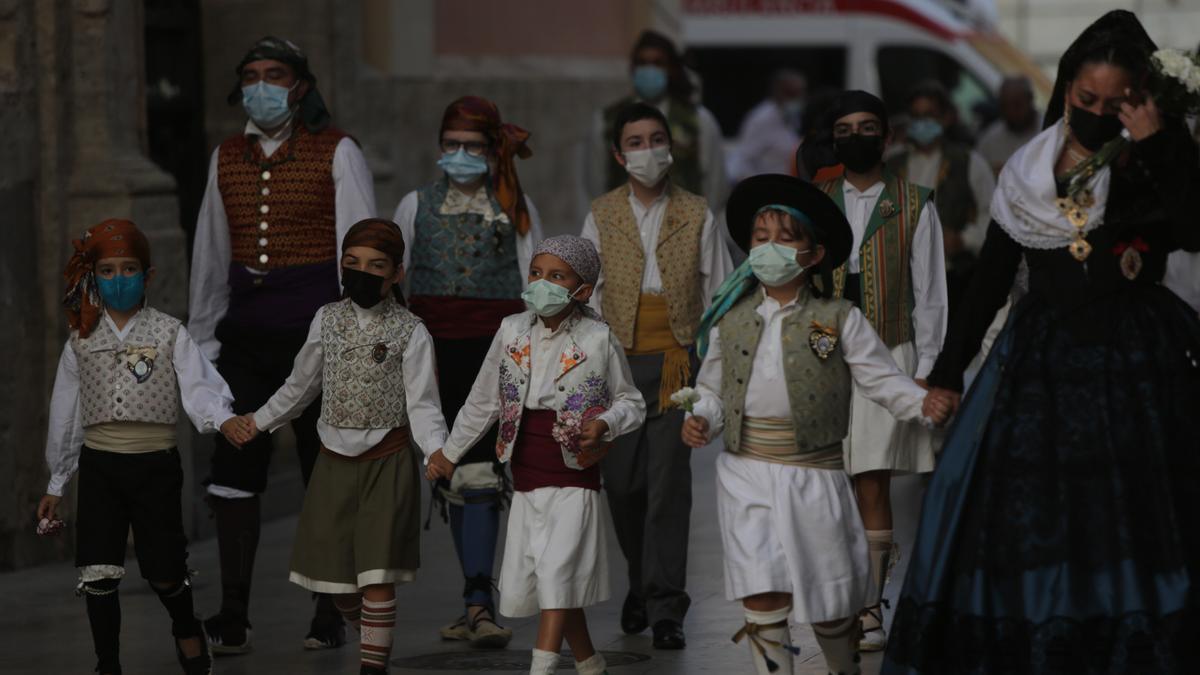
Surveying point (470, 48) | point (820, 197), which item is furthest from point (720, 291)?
point (470, 48)

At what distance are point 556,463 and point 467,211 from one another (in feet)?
5.16

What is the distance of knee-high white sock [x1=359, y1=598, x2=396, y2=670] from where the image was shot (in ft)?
24.9

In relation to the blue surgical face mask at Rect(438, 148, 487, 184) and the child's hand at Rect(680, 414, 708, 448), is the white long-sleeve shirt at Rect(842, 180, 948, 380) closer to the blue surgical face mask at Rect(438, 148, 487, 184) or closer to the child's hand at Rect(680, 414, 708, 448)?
the blue surgical face mask at Rect(438, 148, 487, 184)

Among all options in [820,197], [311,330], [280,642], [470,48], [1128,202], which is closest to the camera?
[1128,202]

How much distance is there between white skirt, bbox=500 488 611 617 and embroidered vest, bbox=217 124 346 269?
5.21 feet

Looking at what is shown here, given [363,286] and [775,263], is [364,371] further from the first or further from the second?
[775,263]

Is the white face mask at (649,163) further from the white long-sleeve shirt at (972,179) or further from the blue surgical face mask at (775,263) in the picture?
the white long-sleeve shirt at (972,179)

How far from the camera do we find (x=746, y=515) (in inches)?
275

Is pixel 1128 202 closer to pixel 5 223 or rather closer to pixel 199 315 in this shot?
pixel 199 315

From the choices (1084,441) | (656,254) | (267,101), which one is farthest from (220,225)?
(1084,441)

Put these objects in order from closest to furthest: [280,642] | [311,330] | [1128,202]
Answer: [1128,202] < [311,330] < [280,642]

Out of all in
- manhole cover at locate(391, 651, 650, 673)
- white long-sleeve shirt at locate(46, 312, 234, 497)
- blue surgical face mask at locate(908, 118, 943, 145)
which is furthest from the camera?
blue surgical face mask at locate(908, 118, 943, 145)

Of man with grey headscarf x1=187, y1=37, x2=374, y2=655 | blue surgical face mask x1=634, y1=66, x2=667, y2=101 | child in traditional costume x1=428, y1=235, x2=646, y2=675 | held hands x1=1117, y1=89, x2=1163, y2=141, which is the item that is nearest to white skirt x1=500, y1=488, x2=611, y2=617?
child in traditional costume x1=428, y1=235, x2=646, y2=675

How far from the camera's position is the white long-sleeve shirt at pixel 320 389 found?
7671mm
